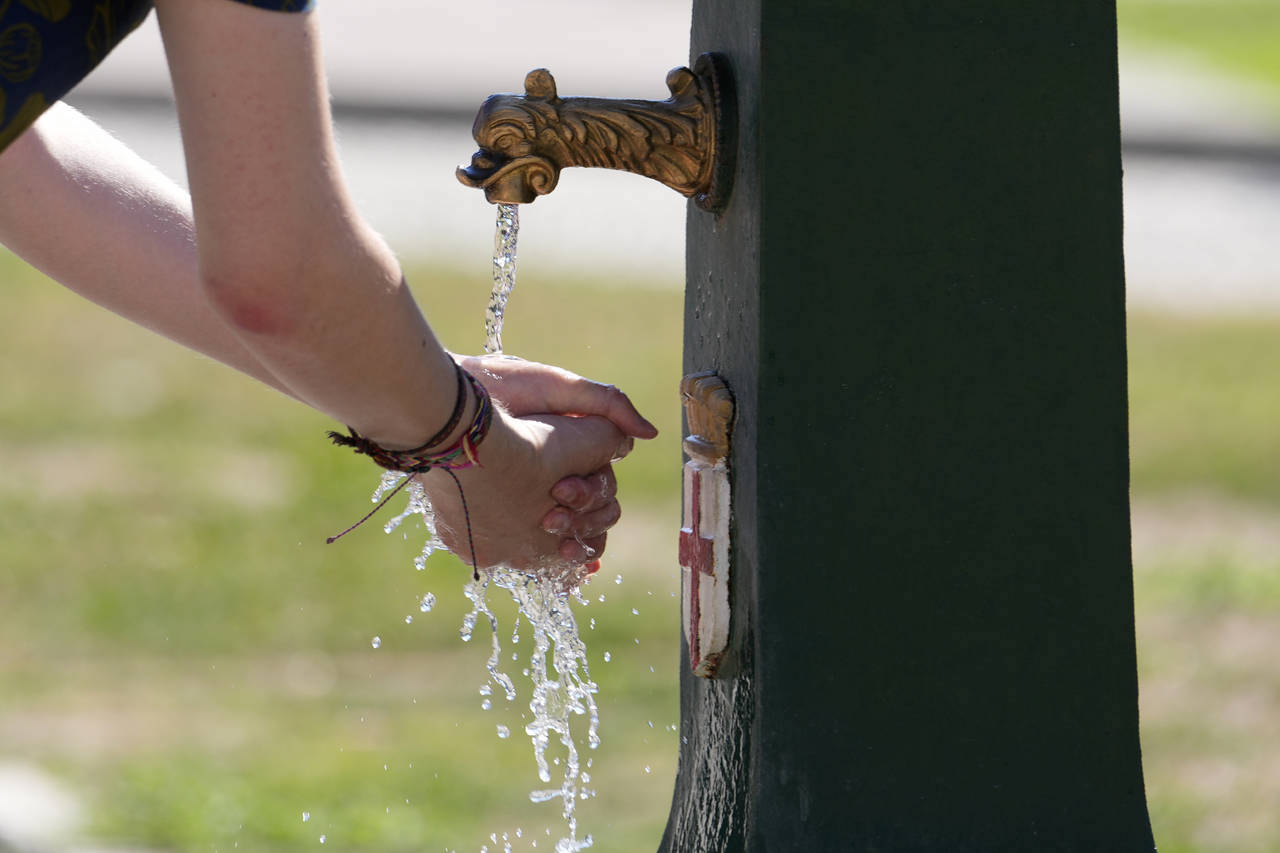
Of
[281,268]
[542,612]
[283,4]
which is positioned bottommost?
[542,612]

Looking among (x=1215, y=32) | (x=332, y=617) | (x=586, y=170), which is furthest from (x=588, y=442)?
(x=1215, y=32)

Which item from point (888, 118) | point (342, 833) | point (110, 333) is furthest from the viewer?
point (110, 333)

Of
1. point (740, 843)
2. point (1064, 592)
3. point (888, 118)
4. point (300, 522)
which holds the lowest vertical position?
point (740, 843)

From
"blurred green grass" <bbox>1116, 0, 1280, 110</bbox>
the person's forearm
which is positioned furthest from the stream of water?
"blurred green grass" <bbox>1116, 0, 1280, 110</bbox>

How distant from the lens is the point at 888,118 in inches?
67.9

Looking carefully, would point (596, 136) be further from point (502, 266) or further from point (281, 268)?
point (281, 268)

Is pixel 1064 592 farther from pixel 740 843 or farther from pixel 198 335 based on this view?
pixel 198 335

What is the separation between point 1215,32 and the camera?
19.0 metres

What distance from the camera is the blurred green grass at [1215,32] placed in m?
17.1

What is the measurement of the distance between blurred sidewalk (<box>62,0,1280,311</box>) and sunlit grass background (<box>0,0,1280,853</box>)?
1.38 m

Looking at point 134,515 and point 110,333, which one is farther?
point 110,333

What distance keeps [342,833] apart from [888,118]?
2486mm

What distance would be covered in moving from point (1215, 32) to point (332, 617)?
16.1 meters

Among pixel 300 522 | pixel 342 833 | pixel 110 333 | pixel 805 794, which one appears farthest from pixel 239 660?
pixel 805 794
